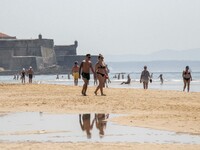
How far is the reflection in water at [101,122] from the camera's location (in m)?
9.77

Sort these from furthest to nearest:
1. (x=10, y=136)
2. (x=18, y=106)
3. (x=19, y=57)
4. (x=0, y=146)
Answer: (x=19, y=57) < (x=18, y=106) < (x=10, y=136) < (x=0, y=146)

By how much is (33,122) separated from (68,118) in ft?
3.39

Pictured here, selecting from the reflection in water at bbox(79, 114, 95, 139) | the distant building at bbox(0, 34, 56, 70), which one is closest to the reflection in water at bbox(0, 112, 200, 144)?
the reflection in water at bbox(79, 114, 95, 139)

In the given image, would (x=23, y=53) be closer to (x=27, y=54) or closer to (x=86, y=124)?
(x=27, y=54)

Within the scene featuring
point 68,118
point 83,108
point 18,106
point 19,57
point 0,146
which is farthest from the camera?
point 19,57

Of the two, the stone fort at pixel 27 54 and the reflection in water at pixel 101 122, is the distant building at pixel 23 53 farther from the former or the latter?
the reflection in water at pixel 101 122

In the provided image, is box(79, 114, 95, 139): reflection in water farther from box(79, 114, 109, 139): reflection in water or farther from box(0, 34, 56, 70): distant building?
box(0, 34, 56, 70): distant building

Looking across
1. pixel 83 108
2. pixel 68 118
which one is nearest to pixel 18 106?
pixel 83 108

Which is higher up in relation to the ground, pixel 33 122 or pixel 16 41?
pixel 16 41

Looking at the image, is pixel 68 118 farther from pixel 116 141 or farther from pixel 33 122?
pixel 116 141

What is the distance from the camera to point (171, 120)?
37.5 ft

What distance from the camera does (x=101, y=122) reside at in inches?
437

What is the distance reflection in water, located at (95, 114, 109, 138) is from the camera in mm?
9773

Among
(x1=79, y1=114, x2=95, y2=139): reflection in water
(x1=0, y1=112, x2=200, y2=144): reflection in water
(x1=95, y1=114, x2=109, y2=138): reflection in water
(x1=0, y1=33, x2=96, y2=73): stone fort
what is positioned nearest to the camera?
(x1=0, y1=112, x2=200, y2=144): reflection in water
